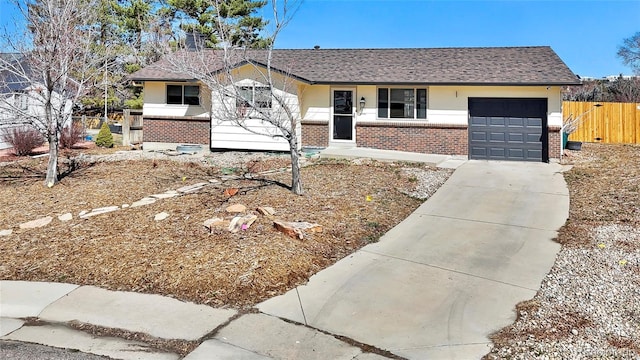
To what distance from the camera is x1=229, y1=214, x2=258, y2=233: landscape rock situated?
6359 millimetres

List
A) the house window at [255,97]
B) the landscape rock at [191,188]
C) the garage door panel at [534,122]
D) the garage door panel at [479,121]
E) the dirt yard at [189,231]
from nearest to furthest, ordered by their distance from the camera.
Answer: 1. the dirt yard at [189,231]
2. the house window at [255,97]
3. the landscape rock at [191,188]
4. the garage door panel at [534,122]
5. the garage door panel at [479,121]

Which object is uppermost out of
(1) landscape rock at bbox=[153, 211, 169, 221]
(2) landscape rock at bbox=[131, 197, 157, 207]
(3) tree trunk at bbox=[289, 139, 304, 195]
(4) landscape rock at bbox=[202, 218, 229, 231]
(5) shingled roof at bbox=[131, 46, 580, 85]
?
(5) shingled roof at bbox=[131, 46, 580, 85]

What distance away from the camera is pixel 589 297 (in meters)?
4.72

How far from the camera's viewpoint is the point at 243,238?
6059mm

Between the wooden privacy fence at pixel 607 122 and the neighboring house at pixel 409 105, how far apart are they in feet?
17.6

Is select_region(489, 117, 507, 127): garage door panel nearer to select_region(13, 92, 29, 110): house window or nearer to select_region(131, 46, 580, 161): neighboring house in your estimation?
select_region(131, 46, 580, 161): neighboring house

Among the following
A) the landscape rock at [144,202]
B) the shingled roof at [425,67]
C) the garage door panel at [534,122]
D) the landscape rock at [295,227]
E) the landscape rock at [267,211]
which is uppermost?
the shingled roof at [425,67]

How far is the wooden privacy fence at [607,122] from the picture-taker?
1947 cm

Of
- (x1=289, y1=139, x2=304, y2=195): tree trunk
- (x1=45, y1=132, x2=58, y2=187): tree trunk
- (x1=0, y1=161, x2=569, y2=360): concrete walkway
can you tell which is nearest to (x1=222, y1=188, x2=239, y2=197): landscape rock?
(x1=289, y1=139, x2=304, y2=195): tree trunk

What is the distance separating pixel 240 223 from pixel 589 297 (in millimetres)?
4446

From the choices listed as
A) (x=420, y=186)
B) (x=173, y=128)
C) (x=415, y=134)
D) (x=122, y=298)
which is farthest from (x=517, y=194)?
(x=173, y=128)

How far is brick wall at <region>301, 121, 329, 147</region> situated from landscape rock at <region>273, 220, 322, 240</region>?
9.24m

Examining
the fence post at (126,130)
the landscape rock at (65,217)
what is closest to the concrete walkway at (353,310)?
the landscape rock at (65,217)

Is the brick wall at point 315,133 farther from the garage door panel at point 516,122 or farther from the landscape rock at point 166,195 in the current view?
the landscape rock at point 166,195
